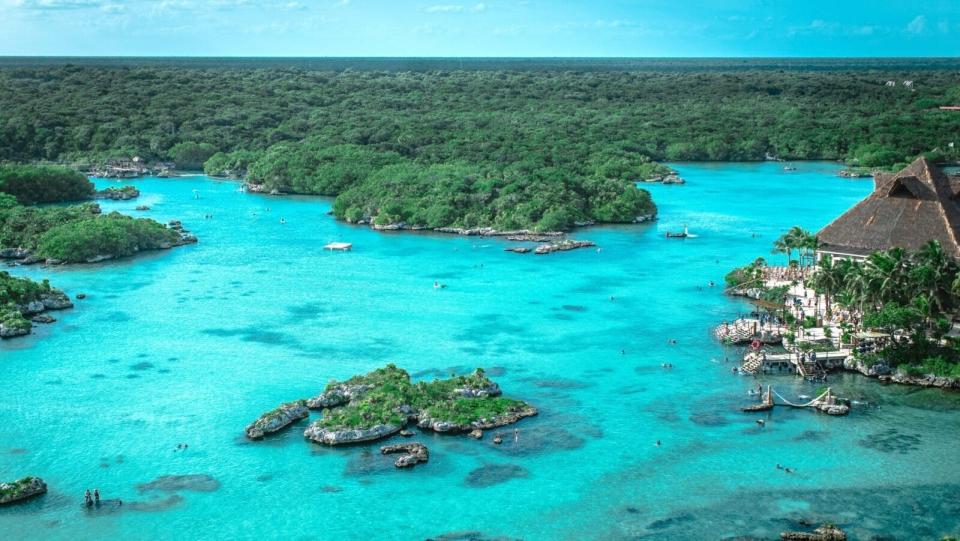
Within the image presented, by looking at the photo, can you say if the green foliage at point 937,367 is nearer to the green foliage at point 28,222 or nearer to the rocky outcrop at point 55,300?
the rocky outcrop at point 55,300

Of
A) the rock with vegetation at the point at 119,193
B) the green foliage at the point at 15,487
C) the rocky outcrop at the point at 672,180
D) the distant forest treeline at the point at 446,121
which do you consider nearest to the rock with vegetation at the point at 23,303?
the green foliage at the point at 15,487

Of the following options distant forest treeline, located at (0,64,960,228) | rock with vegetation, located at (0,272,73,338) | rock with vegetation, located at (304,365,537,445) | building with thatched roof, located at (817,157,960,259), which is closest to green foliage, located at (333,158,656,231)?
distant forest treeline, located at (0,64,960,228)

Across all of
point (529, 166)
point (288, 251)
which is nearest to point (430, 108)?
point (529, 166)

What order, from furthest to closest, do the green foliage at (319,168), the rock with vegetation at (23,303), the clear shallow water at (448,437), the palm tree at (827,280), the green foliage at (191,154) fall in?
the green foliage at (191,154)
the green foliage at (319,168)
the rock with vegetation at (23,303)
the palm tree at (827,280)
the clear shallow water at (448,437)

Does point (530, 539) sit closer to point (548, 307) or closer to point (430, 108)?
point (548, 307)

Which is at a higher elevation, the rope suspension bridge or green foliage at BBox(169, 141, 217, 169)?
green foliage at BBox(169, 141, 217, 169)

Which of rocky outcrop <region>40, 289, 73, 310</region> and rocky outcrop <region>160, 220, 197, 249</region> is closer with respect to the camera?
rocky outcrop <region>40, 289, 73, 310</region>

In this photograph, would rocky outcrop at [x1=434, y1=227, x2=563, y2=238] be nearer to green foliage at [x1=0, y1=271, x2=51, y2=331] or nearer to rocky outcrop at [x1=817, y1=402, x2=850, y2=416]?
green foliage at [x1=0, y1=271, x2=51, y2=331]
